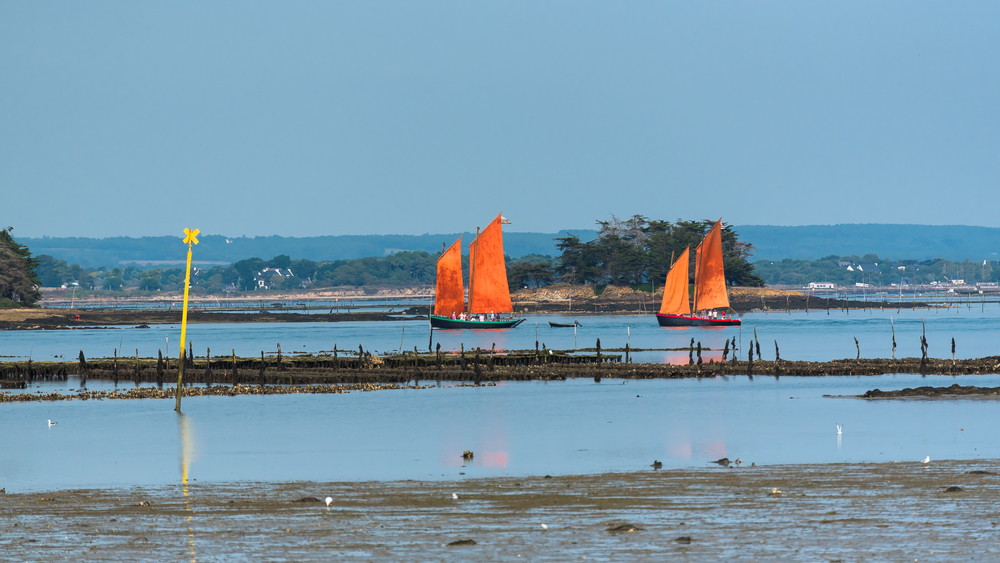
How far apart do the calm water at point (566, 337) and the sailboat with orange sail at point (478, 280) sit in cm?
297

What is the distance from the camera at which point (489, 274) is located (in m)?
91.5

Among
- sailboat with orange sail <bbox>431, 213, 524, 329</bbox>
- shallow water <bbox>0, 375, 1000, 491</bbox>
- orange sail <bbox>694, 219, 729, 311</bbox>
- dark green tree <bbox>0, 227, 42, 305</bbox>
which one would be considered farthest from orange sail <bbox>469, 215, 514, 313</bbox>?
dark green tree <bbox>0, 227, 42, 305</bbox>

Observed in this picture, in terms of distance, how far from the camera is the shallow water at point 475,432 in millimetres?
26328

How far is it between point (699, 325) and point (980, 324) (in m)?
33.4

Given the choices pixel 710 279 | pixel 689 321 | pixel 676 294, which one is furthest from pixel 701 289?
pixel 689 321

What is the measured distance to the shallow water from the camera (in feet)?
86.4

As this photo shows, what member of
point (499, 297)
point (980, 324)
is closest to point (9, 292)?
point (499, 297)

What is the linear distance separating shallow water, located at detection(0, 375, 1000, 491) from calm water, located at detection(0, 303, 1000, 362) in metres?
21.3

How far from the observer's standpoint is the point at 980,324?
113m

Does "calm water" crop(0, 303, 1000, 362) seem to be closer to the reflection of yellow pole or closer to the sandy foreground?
the reflection of yellow pole

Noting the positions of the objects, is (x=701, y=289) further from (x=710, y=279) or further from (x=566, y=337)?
(x=566, y=337)

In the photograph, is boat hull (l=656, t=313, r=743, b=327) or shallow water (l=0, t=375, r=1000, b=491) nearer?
shallow water (l=0, t=375, r=1000, b=491)

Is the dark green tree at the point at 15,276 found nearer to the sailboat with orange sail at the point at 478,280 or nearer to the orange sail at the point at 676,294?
the sailboat with orange sail at the point at 478,280

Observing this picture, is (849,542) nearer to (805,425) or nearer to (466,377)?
(805,425)
